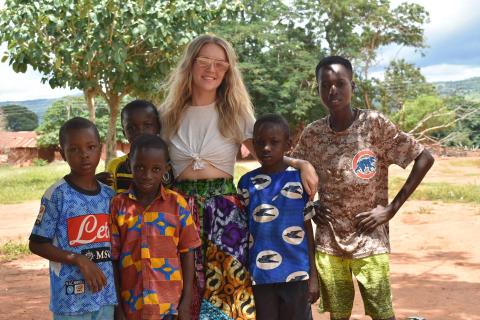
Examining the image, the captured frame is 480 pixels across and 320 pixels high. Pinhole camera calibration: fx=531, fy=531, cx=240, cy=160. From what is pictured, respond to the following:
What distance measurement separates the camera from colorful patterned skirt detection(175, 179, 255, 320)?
2420mm

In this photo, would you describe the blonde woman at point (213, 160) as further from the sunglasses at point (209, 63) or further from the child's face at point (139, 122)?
the child's face at point (139, 122)

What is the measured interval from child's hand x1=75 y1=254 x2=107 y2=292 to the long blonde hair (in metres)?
0.79

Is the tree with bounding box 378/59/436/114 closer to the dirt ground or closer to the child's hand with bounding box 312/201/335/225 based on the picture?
the dirt ground

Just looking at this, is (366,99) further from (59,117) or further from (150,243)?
(150,243)

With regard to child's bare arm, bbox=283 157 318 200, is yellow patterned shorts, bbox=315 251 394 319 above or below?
below

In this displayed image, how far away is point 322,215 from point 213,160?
639 mm

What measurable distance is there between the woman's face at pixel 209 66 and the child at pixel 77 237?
2.13 feet

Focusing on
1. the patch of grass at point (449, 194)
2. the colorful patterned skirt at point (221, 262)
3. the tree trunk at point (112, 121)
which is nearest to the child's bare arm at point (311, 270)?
the colorful patterned skirt at point (221, 262)

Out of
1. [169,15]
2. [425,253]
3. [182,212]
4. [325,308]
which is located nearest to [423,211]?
[425,253]

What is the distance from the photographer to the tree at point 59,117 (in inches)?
1209

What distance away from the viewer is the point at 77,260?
2074 mm

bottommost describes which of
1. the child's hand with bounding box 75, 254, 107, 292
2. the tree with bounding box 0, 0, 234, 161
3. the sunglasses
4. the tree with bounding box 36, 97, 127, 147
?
the child's hand with bounding box 75, 254, 107, 292

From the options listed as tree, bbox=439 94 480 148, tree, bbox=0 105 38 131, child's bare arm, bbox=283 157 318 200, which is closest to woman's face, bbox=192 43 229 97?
child's bare arm, bbox=283 157 318 200

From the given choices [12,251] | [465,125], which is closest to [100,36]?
[12,251]
